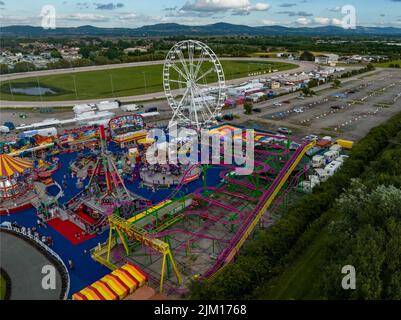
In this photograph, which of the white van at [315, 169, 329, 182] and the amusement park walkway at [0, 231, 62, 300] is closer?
the amusement park walkway at [0, 231, 62, 300]

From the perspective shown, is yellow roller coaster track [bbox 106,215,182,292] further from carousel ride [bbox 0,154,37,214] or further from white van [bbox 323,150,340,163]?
white van [bbox 323,150,340,163]

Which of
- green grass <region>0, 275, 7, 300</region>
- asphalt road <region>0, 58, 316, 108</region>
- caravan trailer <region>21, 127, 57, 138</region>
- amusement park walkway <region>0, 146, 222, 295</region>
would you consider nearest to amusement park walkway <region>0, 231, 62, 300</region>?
green grass <region>0, 275, 7, 300</region>

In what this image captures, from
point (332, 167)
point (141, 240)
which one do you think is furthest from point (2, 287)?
point (332, 167)

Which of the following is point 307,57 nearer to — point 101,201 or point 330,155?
point 330,155

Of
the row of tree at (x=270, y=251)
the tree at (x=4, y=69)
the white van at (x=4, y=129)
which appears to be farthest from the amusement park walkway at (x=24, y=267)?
the tree at (x=4, y=69)
